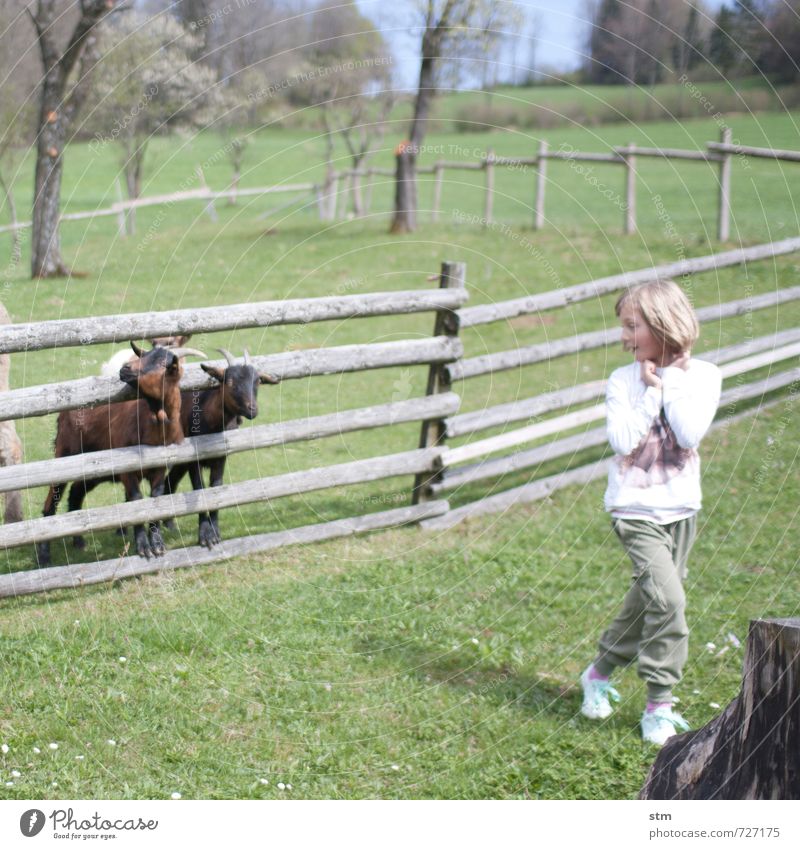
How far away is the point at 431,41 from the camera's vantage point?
35.0 feet

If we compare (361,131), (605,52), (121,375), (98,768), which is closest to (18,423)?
(121,375)

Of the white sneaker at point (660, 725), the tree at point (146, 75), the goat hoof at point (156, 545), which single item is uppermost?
the tree at point (146, 75)

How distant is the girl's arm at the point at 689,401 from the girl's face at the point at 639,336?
101 mm

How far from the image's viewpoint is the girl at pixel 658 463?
454cm

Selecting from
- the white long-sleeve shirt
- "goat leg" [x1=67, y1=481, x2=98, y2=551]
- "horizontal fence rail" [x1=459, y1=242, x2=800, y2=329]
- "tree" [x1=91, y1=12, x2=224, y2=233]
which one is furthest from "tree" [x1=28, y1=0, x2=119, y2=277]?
the white long-sleeve shirt

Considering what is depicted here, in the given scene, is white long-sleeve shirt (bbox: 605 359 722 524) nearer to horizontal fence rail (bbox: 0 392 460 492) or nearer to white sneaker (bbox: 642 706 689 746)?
white sneaker (bbox: 642 706 689 746)

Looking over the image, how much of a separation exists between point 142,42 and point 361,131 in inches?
498

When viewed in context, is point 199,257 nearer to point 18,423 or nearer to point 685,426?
point 18,423

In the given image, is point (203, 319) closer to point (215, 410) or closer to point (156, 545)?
point (215, 410)

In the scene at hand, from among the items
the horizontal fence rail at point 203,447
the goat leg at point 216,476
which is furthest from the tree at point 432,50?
the goat leg at point 216,476

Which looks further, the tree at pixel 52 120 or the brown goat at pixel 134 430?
the tree at pixel 52 120

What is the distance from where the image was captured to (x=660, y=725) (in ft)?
15.5

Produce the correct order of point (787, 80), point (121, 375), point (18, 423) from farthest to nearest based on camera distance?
point (787, 80), point (18, 423), point (121, 375)

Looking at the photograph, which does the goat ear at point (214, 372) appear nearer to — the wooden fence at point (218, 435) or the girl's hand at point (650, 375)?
the wooden fence at point (218, 435)
